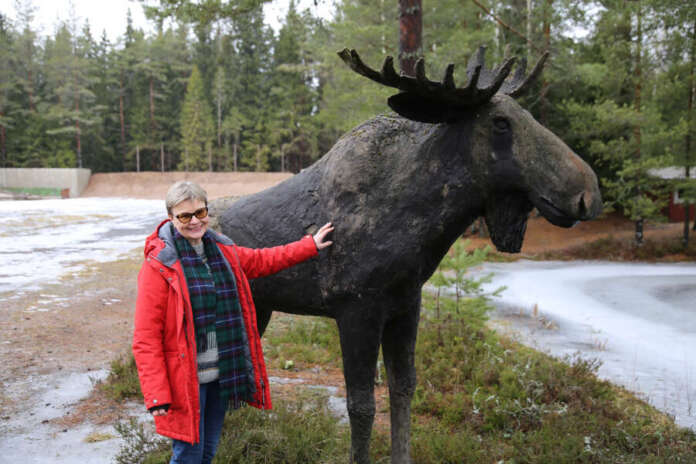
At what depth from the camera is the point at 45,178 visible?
35156 mm

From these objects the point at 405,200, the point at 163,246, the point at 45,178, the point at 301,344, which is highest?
the point at 45,178

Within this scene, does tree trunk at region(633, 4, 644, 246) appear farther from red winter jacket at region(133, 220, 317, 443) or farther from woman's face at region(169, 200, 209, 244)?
red winter jacket at region(133, 220, 317, 443)

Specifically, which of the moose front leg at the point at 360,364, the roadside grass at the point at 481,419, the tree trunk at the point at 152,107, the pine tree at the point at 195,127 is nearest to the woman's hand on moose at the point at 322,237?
the moose front leg at the point at 360,364

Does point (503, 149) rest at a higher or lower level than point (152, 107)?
lower

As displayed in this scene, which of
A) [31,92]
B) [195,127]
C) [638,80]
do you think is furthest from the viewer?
[195,127]

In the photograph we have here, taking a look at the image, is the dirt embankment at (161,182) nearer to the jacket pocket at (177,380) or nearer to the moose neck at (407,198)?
the moose neck at (407,198)

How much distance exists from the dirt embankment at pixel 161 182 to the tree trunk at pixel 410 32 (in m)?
29.9

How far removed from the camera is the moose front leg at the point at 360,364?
98.0 inches

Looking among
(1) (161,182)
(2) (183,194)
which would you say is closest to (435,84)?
(2) (183,194)

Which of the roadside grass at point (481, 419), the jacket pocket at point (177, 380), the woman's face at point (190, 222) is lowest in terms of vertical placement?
the roadside grass at point (481, 419)

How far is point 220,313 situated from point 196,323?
131 millimetres

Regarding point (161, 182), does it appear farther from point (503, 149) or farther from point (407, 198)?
point (503, 149)

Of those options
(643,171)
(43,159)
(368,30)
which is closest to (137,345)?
(368,30)

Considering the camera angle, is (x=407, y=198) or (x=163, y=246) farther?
(x=407, y=198)
